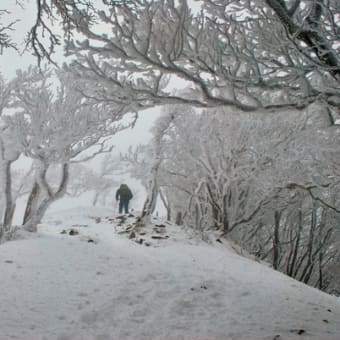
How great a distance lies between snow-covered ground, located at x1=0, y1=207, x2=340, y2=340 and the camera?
229 centimetres

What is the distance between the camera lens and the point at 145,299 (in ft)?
9.81

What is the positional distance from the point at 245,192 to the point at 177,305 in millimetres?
6142

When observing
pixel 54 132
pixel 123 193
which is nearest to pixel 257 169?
pixel 54 132

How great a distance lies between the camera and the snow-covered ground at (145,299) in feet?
7.50

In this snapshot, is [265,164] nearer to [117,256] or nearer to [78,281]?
[117,256]

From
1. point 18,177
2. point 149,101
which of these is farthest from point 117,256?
point 18,177

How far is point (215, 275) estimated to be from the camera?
387cm

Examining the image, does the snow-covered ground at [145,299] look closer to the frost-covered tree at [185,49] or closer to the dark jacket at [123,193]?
the frost-covered tree at [185,49]

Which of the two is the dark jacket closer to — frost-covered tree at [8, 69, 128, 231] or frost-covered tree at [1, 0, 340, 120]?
frost-covered tree at [8, 69, 128, 231]

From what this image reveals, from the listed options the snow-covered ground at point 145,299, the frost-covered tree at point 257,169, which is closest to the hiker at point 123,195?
the frost-covered tree at point 257,169

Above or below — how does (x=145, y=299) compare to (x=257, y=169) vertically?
below

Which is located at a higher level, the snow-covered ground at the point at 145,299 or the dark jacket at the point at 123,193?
the dark jacket at the point at 123,193

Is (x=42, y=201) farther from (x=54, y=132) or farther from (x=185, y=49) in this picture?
(x=185, y=49)

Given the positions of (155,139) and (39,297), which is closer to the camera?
(39,297)
